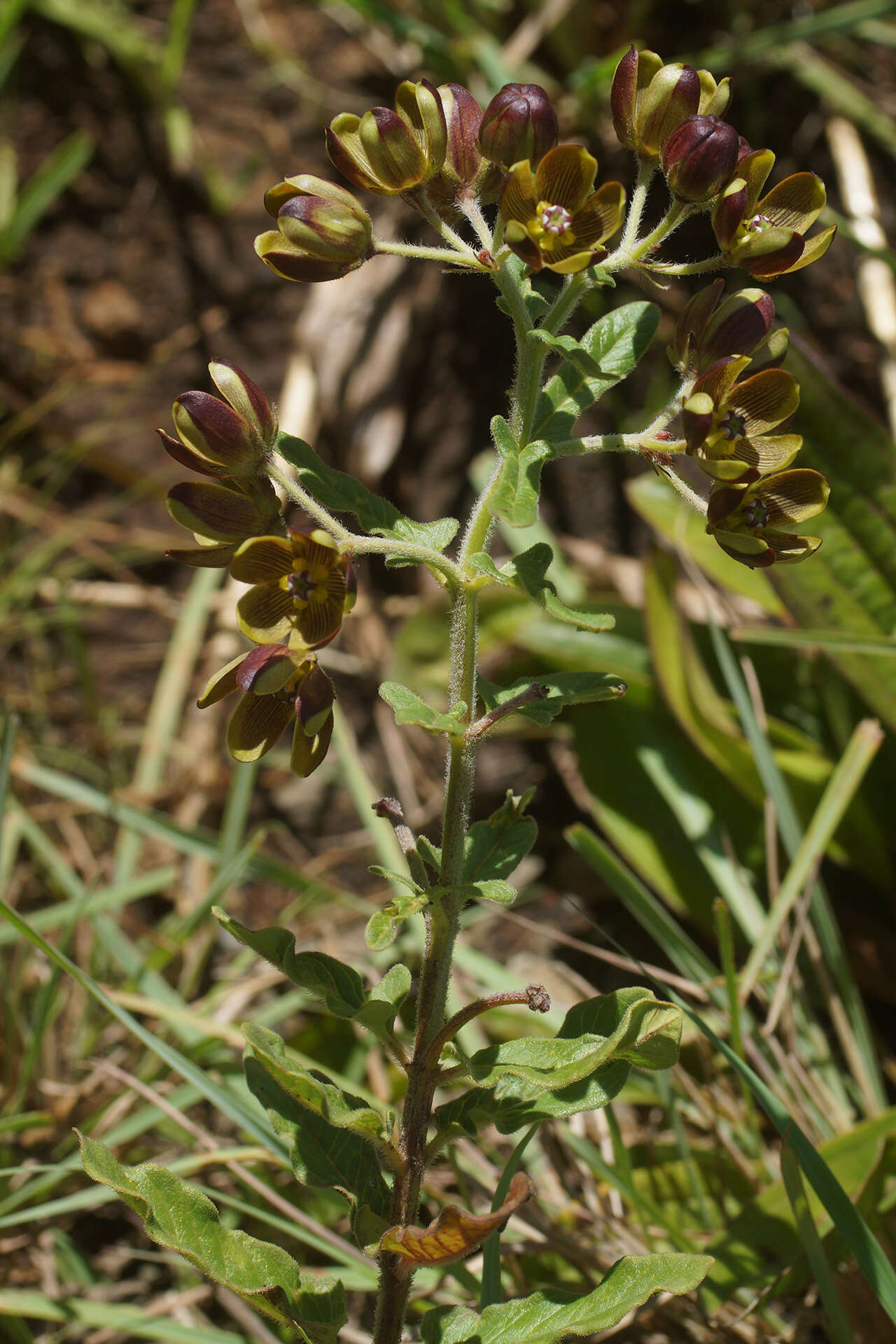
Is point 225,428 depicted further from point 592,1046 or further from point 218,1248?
point 218,1248

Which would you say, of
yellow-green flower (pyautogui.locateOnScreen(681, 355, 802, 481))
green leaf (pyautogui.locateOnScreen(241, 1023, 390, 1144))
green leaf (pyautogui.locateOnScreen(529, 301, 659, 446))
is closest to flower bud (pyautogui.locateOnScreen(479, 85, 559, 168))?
green leaf (pyautogui.locateOnScreen(529, 301, 659, 446))

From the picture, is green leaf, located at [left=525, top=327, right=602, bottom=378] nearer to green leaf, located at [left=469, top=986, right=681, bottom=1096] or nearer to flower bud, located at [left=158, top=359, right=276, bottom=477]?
flower bud, located at [left=158, top=359, right=276, bottom=477]

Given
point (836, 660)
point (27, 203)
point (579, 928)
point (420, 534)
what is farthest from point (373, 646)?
point (420, 534)

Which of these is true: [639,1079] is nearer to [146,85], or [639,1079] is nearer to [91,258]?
[91,258]

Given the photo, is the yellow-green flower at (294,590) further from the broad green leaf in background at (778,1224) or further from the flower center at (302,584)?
the broad green leaf in background at (778,1224)

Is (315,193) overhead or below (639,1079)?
overhead
